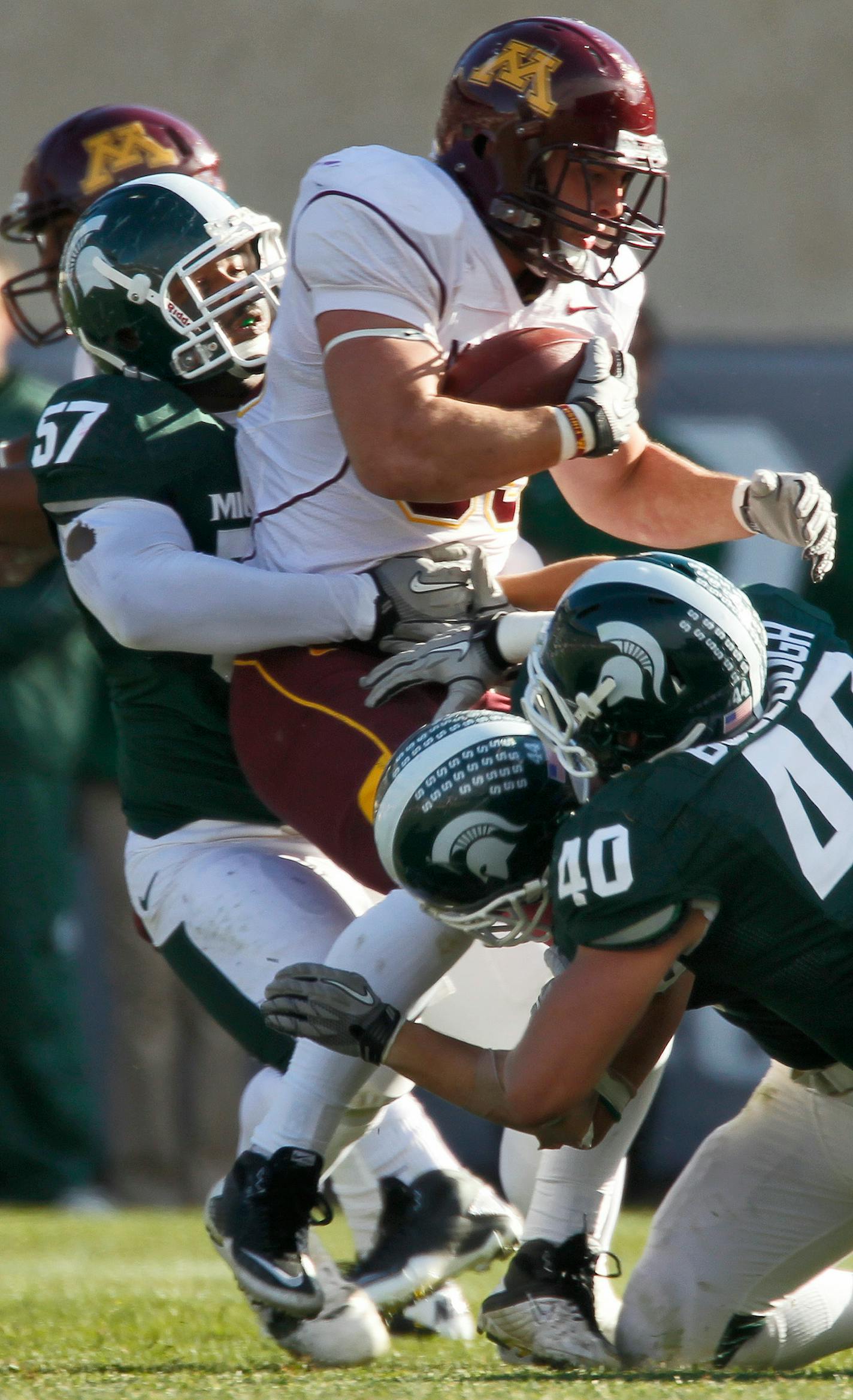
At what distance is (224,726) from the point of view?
10.9 ft

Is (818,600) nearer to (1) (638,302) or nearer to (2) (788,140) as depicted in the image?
(1) (638,302)

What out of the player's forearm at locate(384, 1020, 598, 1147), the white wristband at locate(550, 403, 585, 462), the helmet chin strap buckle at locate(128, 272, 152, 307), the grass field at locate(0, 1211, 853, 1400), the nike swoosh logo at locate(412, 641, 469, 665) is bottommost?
the grass field at locate(0, 1211, 853, 1400)

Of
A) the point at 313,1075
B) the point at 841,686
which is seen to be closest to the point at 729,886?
the point at 841,686

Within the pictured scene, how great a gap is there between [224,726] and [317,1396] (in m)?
1.21

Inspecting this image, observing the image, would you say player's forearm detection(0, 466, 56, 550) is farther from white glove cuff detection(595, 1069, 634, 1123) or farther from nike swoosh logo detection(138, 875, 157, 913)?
white glove cuff detection(595, 1069, 634, 1123)

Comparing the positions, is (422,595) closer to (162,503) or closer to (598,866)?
(162,503)

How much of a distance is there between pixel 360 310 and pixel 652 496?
777 millimetres

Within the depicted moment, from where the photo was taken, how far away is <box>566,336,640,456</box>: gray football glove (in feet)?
9.62

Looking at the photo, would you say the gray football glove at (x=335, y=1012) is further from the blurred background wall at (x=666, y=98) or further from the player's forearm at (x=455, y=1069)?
the blurred background wall at (x=666, y=98)

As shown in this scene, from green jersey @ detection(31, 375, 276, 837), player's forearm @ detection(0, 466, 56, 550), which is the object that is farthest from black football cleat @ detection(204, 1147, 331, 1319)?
player's forearm @ detection(0, 466, 56, 550)

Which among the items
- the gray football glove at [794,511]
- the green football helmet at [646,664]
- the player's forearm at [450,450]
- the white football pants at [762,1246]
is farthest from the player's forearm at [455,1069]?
the gray football glove at [794,511]

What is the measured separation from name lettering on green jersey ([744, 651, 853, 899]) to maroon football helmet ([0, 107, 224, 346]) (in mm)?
2254

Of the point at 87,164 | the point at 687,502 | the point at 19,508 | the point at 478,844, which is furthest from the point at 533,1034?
the point at 87,164

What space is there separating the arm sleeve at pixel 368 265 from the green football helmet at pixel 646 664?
A: 61 cm
